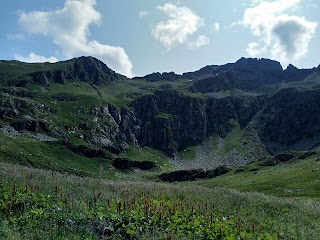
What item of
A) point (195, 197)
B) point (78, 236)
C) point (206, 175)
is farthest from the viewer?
point (206, 175)

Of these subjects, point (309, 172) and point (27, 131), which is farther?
point (27, 131)

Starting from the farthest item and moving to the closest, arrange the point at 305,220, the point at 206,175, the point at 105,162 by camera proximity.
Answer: the point at 105,162 < the point at 206,175 < the point at 305,220

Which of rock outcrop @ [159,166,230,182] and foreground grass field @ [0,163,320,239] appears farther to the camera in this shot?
rock outcrop @ [159,166,230,182]

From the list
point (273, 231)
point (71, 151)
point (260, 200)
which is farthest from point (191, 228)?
point (71, 151)

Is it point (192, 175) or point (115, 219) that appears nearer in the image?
point (115, 219)

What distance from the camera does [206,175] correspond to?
562 ft

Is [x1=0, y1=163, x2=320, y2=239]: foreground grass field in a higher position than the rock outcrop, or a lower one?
higher

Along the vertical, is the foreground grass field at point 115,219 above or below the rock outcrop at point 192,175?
above

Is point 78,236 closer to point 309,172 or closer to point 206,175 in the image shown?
point 309,172

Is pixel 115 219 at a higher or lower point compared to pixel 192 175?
higher

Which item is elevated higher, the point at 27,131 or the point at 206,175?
the point at 27,131

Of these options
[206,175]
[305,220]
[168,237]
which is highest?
[168,237]

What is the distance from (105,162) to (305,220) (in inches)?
6639

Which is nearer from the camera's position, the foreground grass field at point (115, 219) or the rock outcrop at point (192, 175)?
the foreground grass field at point (115, 219)
